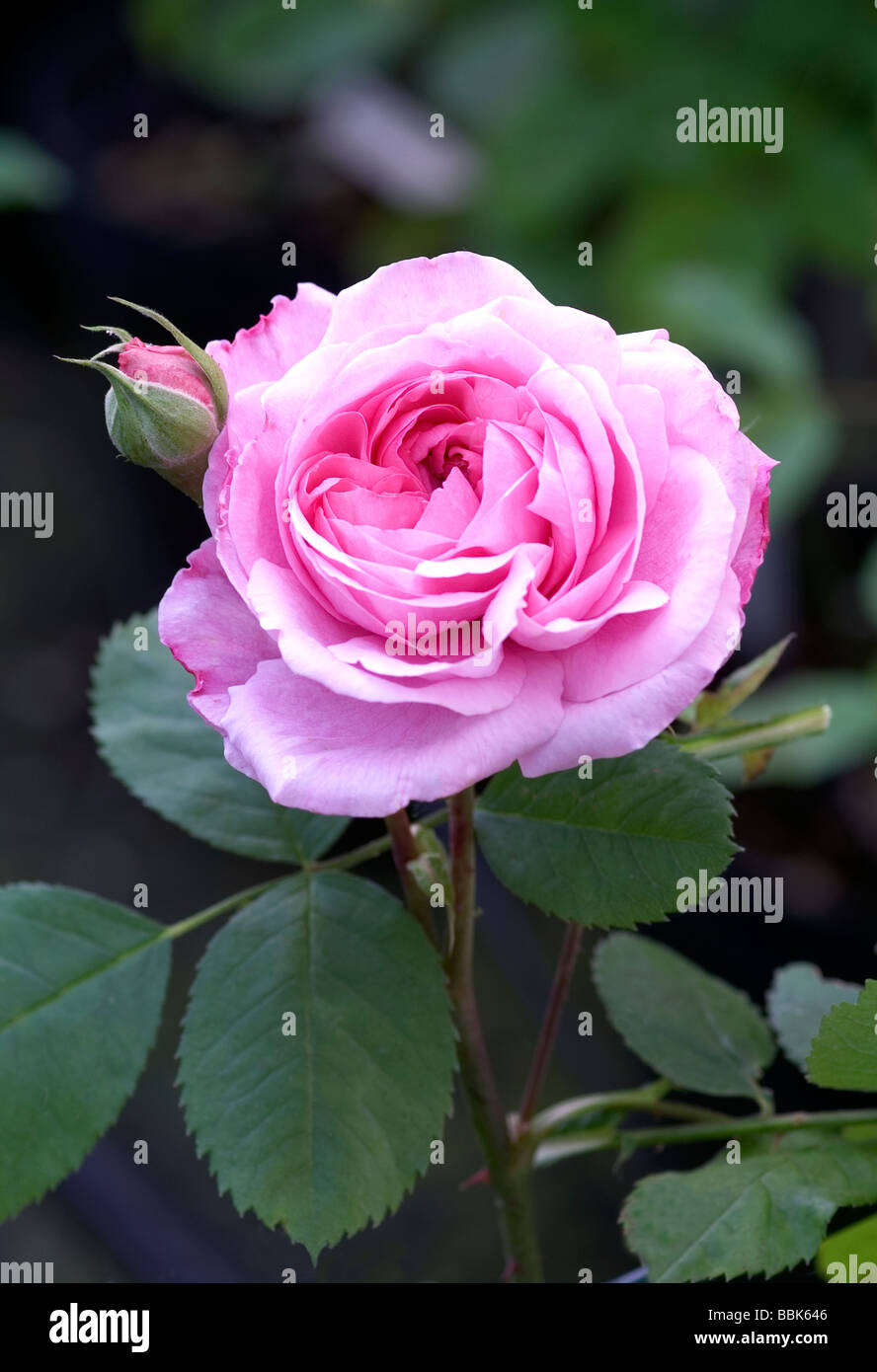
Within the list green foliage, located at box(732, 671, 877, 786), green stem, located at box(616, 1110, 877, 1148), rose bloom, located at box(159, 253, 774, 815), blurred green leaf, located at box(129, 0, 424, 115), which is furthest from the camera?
blurred green leaf, located at box(129, 0, 424, 115)

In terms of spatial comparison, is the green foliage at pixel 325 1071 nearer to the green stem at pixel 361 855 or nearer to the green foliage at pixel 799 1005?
the green stem at pixel 361 855

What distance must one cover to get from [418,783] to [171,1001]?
2.98 ft

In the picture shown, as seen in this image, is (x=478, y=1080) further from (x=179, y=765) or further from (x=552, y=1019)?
(x=179, y=765)

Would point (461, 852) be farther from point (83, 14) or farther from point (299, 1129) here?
point (83, 14)

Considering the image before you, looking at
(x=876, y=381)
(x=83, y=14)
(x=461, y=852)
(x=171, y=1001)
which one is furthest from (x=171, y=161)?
(x=461, y=852)

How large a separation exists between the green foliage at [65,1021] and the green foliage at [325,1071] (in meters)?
0.03

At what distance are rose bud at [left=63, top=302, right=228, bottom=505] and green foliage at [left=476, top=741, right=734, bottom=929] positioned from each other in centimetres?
13

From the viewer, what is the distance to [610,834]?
1.22ft

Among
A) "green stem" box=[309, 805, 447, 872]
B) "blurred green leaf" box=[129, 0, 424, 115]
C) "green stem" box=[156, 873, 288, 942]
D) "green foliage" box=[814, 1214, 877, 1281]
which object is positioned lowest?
"green foliage" box=[814, 1214, 877, 1281]

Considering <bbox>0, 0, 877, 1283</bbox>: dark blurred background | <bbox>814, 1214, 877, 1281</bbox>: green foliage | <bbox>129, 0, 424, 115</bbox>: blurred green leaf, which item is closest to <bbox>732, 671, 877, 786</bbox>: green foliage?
<bbox>0, 0, 877, 1283</bbox>: dark blurred background

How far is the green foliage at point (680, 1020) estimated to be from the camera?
1.52 feet

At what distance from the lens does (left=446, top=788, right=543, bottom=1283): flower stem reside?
1.24 ft

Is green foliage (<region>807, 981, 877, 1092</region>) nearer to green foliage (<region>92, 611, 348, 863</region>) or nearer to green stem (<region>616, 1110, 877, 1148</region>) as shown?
green stem (<region>616, 1110, 877, 1148</region>)
